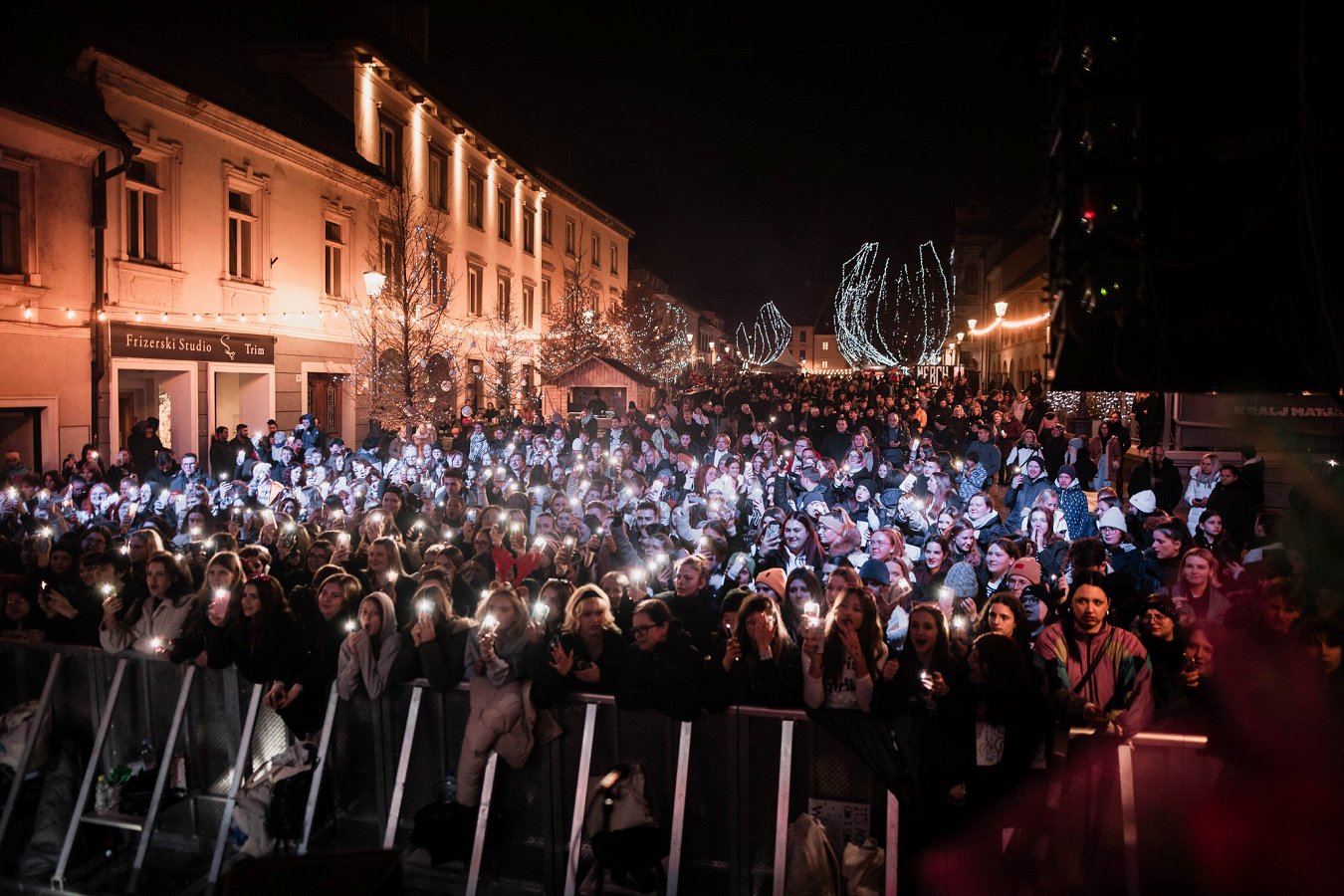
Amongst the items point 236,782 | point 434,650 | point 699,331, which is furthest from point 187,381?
point 699,331

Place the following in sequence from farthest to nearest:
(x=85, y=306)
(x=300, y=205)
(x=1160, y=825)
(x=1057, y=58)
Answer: (x=300, y=205)
(x=85, y=306)
(x=1160, y=825)
(x=1057, y=58)

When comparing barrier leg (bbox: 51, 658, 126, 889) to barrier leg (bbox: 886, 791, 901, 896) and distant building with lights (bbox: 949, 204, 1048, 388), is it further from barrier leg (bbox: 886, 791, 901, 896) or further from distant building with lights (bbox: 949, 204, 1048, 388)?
distant building with lights (bbox: 949, 204, 1048, 388)

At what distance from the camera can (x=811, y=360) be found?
131500 millimetres

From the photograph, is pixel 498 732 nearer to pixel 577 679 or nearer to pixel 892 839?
pixel 577 679

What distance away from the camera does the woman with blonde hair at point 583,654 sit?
5.08 m

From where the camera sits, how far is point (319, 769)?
5270 mm

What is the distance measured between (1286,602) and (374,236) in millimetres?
23688

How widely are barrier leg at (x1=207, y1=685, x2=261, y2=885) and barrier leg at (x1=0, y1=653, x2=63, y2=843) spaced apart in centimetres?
124

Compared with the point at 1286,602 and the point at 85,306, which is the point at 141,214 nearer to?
the point at 85,306

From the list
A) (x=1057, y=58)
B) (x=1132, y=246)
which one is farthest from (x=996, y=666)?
(x=1057, y=58)

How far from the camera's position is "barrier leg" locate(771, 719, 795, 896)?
458 centimetres

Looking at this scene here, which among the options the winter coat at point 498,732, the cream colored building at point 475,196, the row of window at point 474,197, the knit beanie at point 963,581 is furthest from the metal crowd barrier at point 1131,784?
the row of window at point 474,197

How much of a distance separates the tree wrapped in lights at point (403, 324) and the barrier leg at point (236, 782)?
11.3 metres

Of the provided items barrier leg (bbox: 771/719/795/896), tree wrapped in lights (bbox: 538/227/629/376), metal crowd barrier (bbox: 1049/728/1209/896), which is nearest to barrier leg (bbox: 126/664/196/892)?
barrier leg (bbox: 771/719/795/896)
